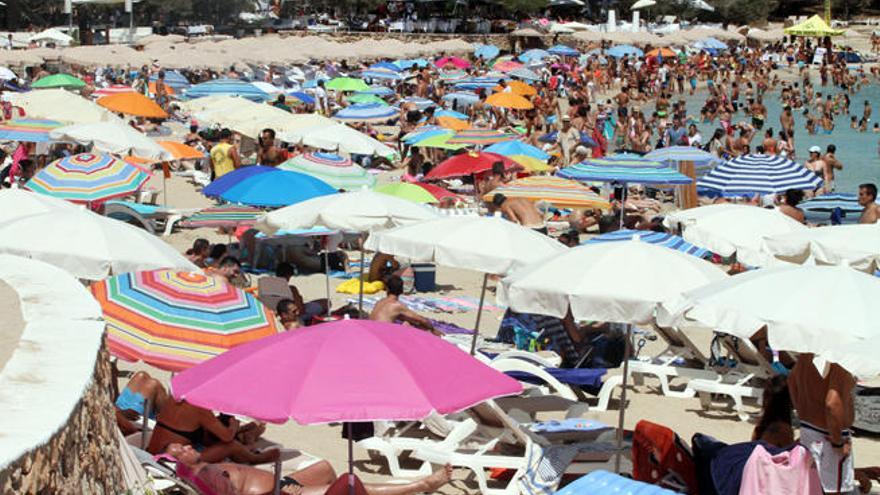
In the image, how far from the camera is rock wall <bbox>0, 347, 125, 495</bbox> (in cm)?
369

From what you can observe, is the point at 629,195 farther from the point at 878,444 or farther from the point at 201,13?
the point at 201,13

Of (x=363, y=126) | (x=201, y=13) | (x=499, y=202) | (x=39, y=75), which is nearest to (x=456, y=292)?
(x=499, y=202)

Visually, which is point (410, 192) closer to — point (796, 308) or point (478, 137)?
point (796, 308)

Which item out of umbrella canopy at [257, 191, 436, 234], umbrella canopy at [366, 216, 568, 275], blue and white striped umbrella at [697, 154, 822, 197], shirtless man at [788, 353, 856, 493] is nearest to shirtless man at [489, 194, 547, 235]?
blue and white striped umbrella at [697, 154, 822, 197]

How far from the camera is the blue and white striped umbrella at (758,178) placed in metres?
15.7

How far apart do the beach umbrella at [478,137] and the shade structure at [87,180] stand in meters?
6.97

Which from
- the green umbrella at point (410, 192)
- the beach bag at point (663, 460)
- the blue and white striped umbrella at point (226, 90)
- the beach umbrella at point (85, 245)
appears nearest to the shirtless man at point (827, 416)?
the beach bag at point (663, 460)

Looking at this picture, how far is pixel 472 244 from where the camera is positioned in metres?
8.86

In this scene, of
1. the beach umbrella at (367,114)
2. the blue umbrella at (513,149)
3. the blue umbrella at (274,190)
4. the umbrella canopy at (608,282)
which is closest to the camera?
the umbrella canopy at (608,282)

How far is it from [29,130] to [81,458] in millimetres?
13987

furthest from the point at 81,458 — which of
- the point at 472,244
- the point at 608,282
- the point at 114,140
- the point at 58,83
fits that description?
the point at 58,83

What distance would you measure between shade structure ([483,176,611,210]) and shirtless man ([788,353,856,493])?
732 cm

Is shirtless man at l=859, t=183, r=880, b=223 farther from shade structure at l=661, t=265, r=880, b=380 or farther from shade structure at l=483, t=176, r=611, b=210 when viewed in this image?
shade structure at l=661, t=265, r=880, b=380

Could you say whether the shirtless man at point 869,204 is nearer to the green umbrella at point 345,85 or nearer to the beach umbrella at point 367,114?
the beach umbrella at point 367,114
